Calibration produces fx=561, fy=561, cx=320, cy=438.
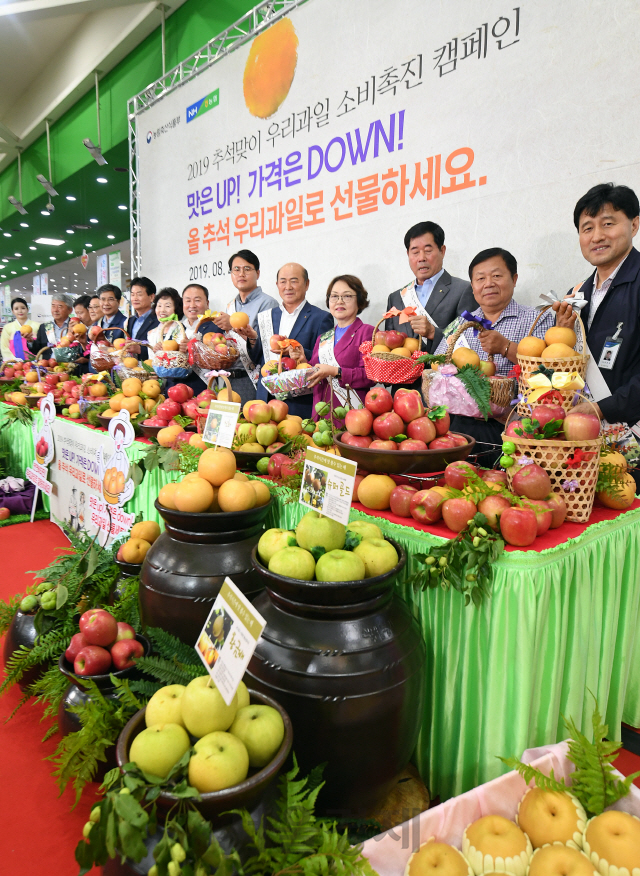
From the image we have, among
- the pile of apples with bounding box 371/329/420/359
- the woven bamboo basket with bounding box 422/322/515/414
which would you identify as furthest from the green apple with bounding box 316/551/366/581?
the pile of apples with bounding box 371/329/420/359

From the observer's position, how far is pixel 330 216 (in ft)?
12.9

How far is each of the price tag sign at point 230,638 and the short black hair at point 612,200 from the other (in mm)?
2036

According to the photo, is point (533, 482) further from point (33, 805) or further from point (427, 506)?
point (33, 805)

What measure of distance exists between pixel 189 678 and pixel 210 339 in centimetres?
212

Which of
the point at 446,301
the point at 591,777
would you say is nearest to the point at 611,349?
the point at 446,301

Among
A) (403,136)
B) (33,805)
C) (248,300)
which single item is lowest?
(33,805)

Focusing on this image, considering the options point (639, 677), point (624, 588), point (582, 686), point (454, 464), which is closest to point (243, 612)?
point (454, 464)

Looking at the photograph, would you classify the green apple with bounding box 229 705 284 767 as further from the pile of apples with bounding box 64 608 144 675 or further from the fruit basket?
the fruit basket

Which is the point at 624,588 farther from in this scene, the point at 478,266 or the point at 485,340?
the point at 478,266

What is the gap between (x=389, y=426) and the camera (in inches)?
65.1

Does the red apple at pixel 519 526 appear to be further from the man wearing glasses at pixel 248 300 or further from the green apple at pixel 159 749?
the man wearing glasses at pixel 248 300

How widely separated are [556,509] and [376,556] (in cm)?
51

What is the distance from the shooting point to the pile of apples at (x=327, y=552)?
1198 millimetres

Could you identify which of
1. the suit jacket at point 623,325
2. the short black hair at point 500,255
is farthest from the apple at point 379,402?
the short black hair at point 500,255
